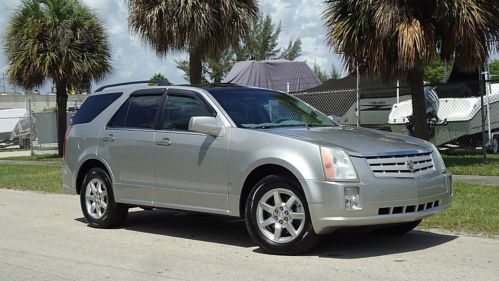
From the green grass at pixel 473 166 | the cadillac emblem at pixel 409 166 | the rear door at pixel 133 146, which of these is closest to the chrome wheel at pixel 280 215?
the cadillac emblem at pixel 409 166

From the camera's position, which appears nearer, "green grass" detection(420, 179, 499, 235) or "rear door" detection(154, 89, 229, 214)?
"rear door" detection(154, 89, 229, 214)

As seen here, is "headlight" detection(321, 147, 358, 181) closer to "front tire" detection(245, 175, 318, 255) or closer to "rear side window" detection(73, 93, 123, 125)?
"front tire" detection(245, 175, 318, 255)

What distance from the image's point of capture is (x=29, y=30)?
22.8 meters

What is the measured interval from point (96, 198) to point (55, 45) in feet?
50.1

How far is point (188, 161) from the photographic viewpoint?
7.62 m

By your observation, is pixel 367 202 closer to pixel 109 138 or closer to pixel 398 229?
pixel 398 229

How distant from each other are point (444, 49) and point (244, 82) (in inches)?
588

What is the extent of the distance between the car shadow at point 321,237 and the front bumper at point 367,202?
54cm

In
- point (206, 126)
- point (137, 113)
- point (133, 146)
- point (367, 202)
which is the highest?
Answer: point (137, 113)

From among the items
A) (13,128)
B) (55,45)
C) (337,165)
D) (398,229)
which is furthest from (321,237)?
(13,128)

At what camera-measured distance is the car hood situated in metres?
6.59

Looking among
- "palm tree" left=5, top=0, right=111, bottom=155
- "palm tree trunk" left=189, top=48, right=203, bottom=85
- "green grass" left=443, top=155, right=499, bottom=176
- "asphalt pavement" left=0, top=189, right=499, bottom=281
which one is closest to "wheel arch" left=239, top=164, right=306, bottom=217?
"asphalt pavement" left=0, top=189, right=499, bottom=281

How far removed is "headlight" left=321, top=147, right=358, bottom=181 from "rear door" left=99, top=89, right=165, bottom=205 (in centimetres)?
251

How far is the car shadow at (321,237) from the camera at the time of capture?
709 cm
